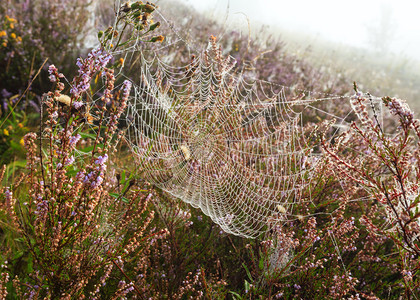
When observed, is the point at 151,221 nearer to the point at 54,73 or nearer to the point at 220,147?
the point at 54,73

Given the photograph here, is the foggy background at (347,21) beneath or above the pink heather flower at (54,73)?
above

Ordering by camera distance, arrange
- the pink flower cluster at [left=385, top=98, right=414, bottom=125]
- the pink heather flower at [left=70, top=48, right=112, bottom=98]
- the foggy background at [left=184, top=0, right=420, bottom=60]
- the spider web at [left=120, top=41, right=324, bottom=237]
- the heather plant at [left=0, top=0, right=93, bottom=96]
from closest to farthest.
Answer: the pink flower cluster at [left=385, top=98, right=414, bottom=125]
the pink heather flower at [left=70, top=48, right=112, bottom=98]
the spider web at [left=120, top=41, right=324, bottom=237]
the heather plant at [left=0, top=0, right=93, bottom=96]
the foggy background at [left=184, top=0, right=420, bottom=60]

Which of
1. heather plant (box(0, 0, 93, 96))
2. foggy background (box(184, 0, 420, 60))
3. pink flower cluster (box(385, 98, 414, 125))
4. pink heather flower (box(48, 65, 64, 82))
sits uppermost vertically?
foggy background (box(184, 0, 420, 60))

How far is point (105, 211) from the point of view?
5.50ft

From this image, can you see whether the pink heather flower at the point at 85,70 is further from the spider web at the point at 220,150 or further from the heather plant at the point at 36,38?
the heather plant at the point at 36,38

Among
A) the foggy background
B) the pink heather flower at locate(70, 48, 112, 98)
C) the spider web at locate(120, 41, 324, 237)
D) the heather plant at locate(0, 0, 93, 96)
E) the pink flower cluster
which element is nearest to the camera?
the pink flower cluster

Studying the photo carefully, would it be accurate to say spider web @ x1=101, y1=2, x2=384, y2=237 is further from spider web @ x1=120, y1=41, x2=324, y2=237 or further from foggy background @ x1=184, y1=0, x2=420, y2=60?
foggy background @ x1=184, y1=0, x2=420, y2=60

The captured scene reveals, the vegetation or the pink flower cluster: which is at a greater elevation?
the pink flower cluster

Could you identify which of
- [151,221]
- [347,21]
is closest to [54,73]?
[151,221]

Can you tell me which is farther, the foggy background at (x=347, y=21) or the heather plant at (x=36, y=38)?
the foggy background at (x=347, y=21)

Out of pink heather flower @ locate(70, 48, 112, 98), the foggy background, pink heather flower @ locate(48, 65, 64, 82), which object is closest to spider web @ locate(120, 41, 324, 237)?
pink heather flower @ locate(70, 48, 112, 98)

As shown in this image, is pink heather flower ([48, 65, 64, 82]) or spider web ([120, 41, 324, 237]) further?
spider web ([120, 41, 324, 237])

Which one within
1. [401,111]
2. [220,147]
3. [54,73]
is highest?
[401,111]

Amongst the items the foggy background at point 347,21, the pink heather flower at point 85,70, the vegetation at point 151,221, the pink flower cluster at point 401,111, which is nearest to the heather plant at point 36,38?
the vegetation at point 151,221
